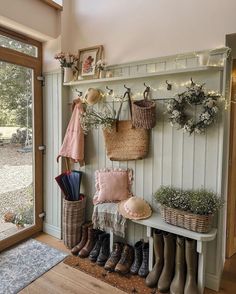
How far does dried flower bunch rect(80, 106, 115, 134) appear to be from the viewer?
223cm

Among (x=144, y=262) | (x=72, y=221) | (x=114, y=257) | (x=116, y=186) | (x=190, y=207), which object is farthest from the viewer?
(x=72, y=221)

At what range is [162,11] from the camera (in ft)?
6.61

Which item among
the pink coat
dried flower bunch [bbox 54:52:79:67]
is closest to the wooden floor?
the pink coat

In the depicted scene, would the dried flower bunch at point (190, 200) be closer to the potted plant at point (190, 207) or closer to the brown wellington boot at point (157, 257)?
the potted plant at point (190, 207)

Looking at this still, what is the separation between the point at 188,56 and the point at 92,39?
1090 millimetres

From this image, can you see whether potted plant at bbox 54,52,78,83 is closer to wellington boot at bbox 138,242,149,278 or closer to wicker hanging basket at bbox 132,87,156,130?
wicker hanging basket at bbox 132,87,156,130

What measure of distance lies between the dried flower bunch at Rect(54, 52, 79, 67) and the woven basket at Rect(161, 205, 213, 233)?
1788 millimetres

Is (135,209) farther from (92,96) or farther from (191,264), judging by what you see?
(92,96)

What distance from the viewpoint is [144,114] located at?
6.47 feet

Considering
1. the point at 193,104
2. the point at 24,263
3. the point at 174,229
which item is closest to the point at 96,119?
the point at 193,104

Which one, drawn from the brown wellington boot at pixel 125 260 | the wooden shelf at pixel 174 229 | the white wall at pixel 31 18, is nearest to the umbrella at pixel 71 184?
the brown wellington boot at pixel 125 260

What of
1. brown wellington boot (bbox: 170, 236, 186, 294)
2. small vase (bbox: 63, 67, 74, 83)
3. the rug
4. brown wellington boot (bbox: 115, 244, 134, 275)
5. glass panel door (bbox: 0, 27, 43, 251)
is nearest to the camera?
brown wellington boot (bbox: 170, 236, 186, 294)

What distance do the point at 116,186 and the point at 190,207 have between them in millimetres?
761

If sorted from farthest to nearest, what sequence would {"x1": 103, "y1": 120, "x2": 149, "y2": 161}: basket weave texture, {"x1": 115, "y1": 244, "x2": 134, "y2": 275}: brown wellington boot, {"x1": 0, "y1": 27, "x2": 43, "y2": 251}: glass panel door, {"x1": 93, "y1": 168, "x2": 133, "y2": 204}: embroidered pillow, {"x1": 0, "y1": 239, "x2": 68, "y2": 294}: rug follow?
{"x1": 0, "y1": 27, "x2": 43, "y2": 251}: glass panel door
{"x1": 93, "y1": 168, "x2": 133, "y2": 204}: embroidered pillow
{"x1": 103, "y1": 120, "x2": 149, "y2": 161}: basket weave texture
{"x1": 115, "y1": 244, "x2": 134, "y2": 275}: brown wellington boot
{"x1": 0, "y1": 239, "x2": 68, "y2": 294}: rug
